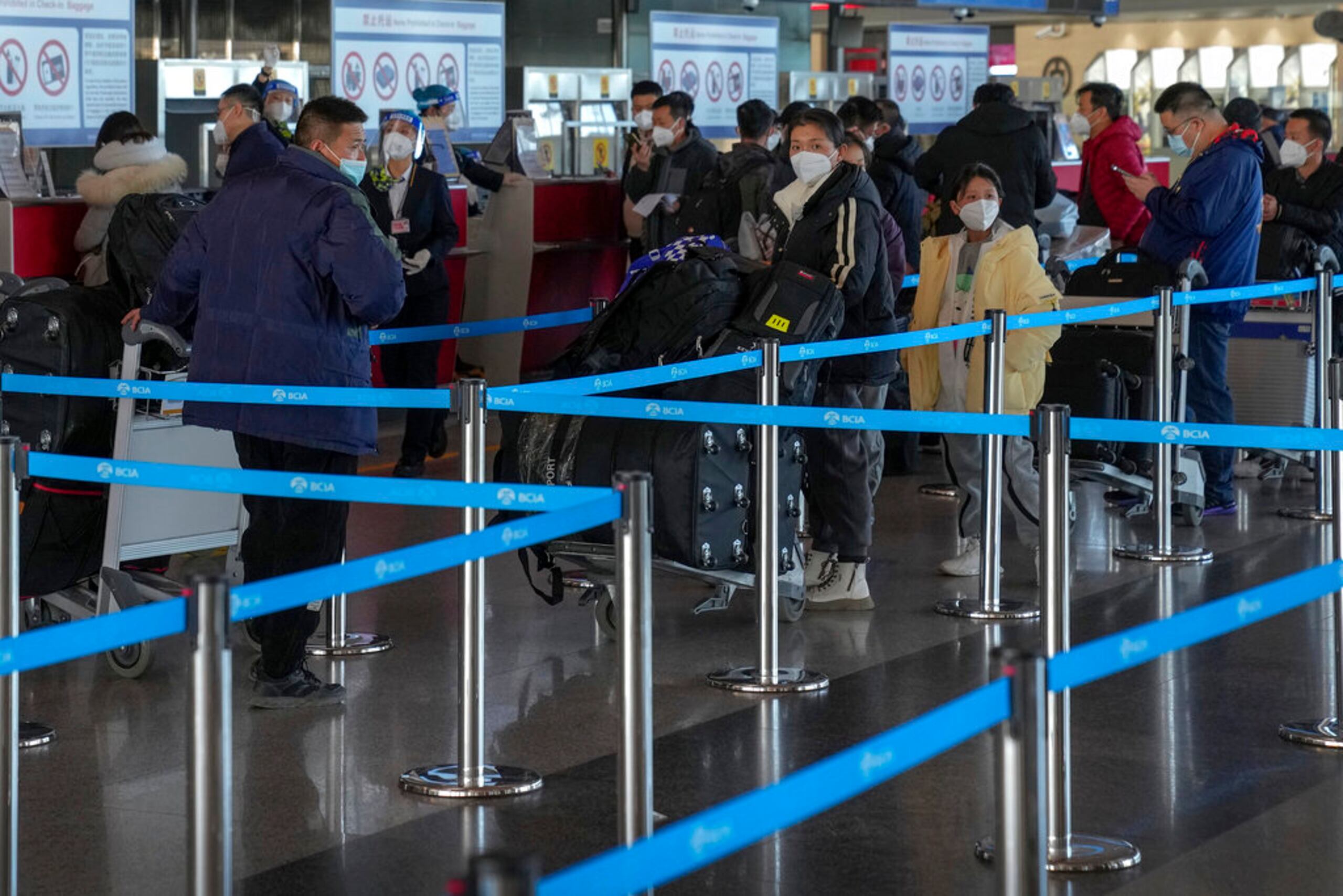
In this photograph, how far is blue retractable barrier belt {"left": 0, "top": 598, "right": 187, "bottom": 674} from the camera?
2803 millimetres

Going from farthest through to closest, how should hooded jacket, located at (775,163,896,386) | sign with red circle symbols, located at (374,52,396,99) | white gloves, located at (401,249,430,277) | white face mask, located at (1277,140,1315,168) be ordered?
sign with red circle symbols, located at (374,52,396,99), white face mask, located at (1277,140,1315,168), white gloves, located at (401,249,430,277), hooded jacket, located at (775,163,896,386)

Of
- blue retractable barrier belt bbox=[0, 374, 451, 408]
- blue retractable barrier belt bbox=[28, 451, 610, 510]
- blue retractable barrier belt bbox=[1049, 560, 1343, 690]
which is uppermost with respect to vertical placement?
blue retractable barrier belt bbox=[0, 374, 451, 408]

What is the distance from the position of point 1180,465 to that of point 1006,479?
110 cm

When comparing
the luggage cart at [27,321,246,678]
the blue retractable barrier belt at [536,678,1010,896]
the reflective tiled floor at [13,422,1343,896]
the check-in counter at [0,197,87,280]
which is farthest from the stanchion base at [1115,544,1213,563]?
the blue retractable barrier belt at [536,678,1010,896]

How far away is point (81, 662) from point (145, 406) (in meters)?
0.74

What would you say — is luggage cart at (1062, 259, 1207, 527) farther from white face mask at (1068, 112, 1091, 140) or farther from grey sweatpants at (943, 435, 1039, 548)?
A: white face mask at (1068, 112, 1091, 140)

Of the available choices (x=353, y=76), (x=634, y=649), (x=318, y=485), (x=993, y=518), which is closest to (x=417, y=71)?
(x=353, y=76)

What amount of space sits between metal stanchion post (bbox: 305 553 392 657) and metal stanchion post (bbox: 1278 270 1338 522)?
3.75m

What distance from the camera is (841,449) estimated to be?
612cm

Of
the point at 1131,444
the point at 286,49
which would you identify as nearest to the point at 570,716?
the point at 1131,444

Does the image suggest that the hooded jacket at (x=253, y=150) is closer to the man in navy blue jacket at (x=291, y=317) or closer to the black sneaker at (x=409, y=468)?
the man in navy blue jacket at (x=291, y=317)

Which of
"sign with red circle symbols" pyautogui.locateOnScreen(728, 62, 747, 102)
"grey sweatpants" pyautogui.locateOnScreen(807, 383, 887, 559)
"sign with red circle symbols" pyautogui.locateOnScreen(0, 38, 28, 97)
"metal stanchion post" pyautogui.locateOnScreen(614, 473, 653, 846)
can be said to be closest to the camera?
"metal stanchion post" pyautogui.locateOnScreen(614, 473, 653, 846)

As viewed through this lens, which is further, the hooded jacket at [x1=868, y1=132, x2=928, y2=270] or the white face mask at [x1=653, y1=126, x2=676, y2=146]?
the white face mask at [x1=653, y1=126, x2=676, y2=146]

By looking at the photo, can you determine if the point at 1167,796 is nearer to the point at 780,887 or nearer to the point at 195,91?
the point at 780,887
